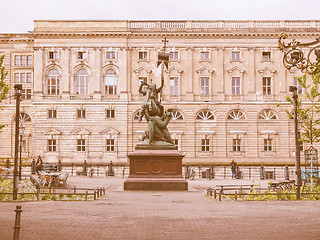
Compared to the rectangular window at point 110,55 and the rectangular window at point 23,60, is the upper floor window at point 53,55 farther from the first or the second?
the rectangular window at point 110,55

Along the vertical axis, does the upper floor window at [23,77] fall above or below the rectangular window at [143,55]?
below

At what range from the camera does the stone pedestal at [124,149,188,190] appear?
25844 mm

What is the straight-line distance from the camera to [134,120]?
6300cm

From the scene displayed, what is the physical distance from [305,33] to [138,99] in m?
22.3

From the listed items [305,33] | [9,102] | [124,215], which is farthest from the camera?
[9,102]

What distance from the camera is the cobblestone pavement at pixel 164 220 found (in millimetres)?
11820

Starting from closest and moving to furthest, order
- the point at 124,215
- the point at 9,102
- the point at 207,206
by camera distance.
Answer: the point at 124,215 → the point at 207,206 → the point at 9,102

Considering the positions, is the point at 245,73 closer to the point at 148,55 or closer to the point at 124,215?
the point at 148,55

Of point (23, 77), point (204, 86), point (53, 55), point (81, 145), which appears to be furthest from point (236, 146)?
point (23, 77)

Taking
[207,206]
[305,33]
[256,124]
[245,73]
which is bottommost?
[207,206]

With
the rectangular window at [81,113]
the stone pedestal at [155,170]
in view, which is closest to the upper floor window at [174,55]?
the rectangular window at [81,113]

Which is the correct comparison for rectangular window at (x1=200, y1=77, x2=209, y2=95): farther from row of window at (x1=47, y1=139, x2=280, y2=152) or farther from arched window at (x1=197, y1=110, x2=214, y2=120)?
row of window at (x1=47, y1=139, x2=280, y2=152)

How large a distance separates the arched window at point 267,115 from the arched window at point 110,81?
18897mm

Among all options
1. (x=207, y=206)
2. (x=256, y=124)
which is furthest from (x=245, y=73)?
(x=207, y=206)
